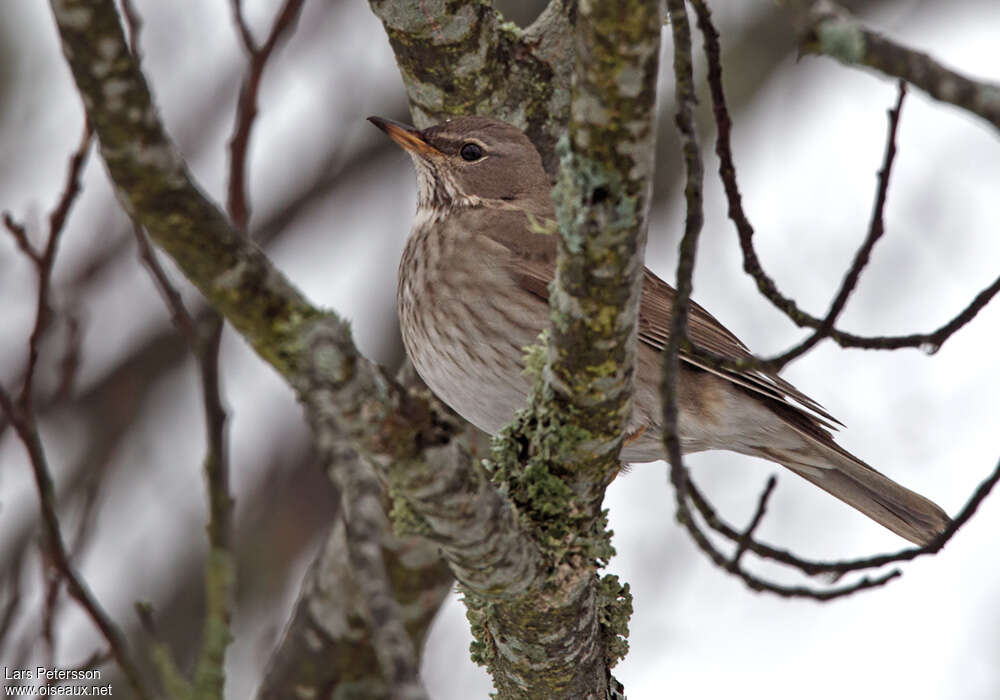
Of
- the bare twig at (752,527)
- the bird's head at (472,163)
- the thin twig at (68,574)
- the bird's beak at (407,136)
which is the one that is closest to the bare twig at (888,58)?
the bare twig at (752,527)

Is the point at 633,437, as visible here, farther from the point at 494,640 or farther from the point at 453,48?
the point at 453,48

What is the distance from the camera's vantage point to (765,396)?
540 cm

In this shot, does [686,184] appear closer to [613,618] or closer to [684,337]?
[684,337]

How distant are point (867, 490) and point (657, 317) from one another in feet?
4.21

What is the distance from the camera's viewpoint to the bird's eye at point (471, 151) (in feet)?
18.8

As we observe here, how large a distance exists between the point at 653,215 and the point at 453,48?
9.53 ft

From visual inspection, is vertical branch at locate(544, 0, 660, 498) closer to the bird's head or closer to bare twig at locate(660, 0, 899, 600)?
bare twig at locate(660, 0, 899, 600)

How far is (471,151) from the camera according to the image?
5.76 meters

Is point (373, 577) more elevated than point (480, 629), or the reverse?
point (480, 629)

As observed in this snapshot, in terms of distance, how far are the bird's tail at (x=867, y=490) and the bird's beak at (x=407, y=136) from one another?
2217mm

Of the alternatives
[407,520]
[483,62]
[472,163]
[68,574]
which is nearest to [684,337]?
[407,520]

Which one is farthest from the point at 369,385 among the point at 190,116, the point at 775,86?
the point at 775,86

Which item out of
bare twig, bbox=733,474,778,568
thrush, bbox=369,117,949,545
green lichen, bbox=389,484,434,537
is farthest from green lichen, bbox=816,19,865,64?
thrush, bbox=369,117,949,545

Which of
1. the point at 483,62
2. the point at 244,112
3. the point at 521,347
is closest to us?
the point at 244,112
